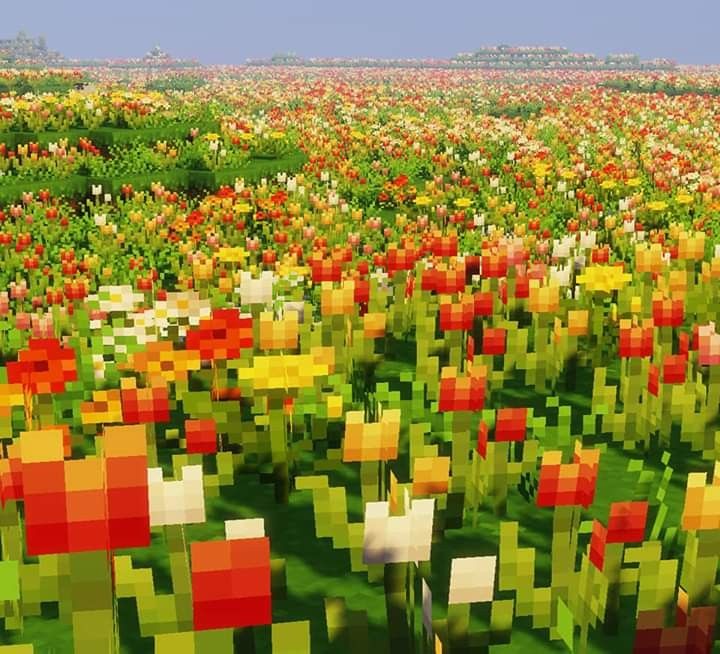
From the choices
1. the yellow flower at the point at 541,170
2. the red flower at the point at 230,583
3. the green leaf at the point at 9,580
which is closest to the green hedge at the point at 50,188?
the yellow flower at the point at 541,170

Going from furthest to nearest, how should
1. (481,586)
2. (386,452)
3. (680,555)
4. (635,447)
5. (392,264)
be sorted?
(392,264) → (635,447) → (680,555) → (386,452) → (481,586)

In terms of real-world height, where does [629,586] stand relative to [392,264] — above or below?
below

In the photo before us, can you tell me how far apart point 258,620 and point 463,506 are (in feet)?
7.10

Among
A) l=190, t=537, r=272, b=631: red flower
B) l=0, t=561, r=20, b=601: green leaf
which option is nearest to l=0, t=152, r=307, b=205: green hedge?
l=0, t=561, r=20, b=601: green leaf

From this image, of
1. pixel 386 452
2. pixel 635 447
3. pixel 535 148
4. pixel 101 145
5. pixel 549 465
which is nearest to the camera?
pixel 549 465

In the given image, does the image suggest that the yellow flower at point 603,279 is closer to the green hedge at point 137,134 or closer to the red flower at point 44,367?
the red flower at point 44,367

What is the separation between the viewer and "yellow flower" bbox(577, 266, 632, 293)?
7.09m

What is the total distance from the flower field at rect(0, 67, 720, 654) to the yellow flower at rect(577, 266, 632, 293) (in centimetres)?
2

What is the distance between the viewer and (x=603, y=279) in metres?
7.18

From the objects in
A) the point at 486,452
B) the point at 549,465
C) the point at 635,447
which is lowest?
the point at 635,447

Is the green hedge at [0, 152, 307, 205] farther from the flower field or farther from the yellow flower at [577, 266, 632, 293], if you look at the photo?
the yellow flower at [577, 266, 632, 293]

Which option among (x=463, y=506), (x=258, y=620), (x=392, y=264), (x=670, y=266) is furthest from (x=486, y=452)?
(x=670, y=266)

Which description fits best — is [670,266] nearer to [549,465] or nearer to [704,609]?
[549,465]

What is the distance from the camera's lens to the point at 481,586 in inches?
115
